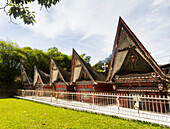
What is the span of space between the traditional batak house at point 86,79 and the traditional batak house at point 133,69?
2852 mm

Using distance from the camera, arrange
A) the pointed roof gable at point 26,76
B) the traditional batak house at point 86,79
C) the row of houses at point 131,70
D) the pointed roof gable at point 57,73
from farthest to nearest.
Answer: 1. the pointed roof gable at point 26,76
2. the pointed roof gable at point 57,73
3. the traditional batak house at point 86,79
4. the row of houses at point 131,70

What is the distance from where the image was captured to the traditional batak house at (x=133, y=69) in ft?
28.1

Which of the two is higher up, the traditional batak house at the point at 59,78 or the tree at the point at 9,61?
the tree at the point at 9,61

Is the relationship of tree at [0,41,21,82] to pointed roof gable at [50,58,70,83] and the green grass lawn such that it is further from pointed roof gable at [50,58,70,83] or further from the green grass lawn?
the green grass lawn

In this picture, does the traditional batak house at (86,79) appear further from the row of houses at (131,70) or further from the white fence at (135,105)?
the white fence at (135,105)

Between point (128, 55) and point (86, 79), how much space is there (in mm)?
6074

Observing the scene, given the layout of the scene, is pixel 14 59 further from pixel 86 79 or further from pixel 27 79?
A: pixel 86 79

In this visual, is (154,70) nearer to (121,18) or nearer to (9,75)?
(121,18)

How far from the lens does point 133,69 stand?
9875 mm

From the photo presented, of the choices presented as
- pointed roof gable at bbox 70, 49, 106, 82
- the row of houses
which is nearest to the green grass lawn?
the row of houses

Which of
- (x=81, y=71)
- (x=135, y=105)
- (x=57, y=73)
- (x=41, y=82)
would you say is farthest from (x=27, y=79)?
(x=135, y=105)

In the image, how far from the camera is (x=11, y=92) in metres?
24.8

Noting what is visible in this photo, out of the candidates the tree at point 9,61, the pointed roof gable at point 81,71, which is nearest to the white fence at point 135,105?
the pointed roof gable at point 81,71

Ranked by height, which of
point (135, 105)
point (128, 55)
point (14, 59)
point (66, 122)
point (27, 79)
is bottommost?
point (66, 122)
